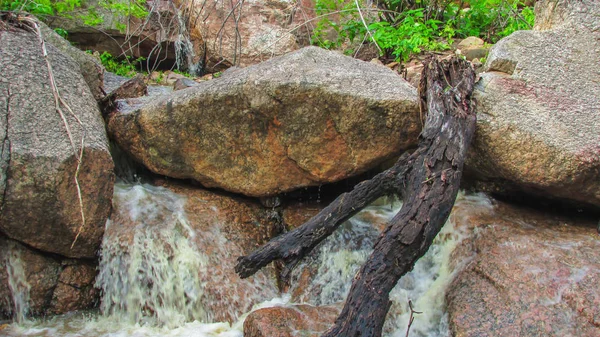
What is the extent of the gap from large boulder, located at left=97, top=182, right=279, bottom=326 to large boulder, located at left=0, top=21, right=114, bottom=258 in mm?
224

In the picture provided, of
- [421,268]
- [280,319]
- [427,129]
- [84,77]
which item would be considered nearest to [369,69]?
[427,129]

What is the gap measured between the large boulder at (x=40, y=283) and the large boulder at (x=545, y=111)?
2841mm

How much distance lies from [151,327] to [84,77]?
233cm

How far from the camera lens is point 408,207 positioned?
2.77 metres

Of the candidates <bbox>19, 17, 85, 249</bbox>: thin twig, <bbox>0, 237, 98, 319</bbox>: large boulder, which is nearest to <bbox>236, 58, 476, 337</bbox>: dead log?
<bbox>19, 17, 85, 249</bbox>: thin twig

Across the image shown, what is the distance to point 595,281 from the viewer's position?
9.36ft

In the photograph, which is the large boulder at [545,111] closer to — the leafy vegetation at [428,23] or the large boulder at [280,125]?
the large boulder at [280,125]

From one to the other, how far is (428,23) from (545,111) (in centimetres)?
366

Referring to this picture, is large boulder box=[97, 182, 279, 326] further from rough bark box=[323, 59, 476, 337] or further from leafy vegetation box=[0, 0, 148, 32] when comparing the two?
leafy vegetation box=[0, 0, 148, 32]

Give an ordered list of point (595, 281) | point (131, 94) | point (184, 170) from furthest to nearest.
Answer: point (131, 94) → point (184, 170) → point (595, 281)

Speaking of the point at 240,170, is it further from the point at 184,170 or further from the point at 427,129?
the point at 427,129

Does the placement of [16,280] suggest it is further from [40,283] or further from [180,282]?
[180,282]

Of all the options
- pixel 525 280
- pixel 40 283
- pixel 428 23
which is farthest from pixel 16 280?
pixel 428 23

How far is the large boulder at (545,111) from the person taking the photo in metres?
3.25
